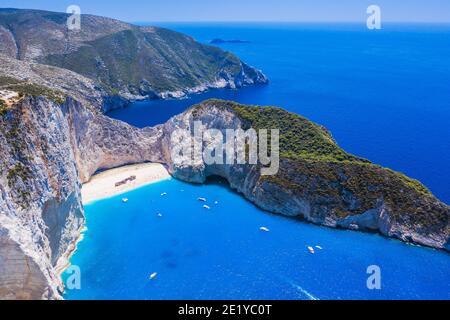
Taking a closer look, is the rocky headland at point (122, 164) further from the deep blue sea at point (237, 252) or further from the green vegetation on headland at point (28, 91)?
the deep blue sea at point (237, 252)

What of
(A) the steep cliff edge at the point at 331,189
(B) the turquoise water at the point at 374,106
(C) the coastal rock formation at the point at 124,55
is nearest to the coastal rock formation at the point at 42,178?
(A) the steep cliff edge at the point at 331,189

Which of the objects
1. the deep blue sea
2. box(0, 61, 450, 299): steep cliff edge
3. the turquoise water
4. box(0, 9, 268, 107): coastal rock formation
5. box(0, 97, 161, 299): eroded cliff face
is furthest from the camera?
box(0, 9, 268, 107): coastal rock formation

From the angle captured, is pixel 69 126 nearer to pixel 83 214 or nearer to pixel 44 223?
pixel 83 214

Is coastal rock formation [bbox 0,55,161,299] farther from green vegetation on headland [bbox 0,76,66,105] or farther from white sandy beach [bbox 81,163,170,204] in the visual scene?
white sandy beach [bbox 81,163,170,204]

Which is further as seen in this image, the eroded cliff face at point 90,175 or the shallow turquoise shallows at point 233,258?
the shallow turquoise shallows at point 233,258

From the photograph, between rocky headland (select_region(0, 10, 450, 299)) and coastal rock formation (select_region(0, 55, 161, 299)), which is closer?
coastal rock formation (select_region(0, 55, 161, 299))

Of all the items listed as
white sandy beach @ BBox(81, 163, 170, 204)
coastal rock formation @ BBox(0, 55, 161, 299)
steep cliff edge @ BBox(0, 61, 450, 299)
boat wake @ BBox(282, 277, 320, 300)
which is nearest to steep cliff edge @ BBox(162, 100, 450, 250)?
steep cliff edge @ BBox(0, 61, 450, 299)
